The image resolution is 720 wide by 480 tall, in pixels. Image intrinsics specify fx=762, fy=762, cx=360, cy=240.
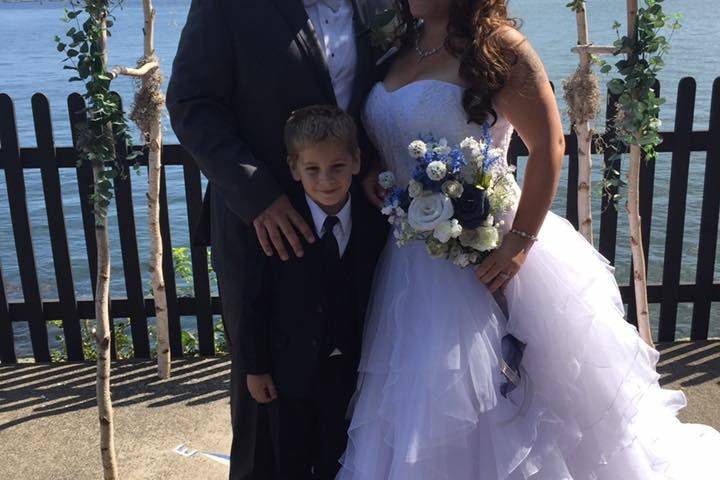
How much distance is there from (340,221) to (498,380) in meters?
0.69

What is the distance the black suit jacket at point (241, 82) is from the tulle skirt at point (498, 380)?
1.77 feet

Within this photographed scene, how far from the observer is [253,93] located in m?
2.39

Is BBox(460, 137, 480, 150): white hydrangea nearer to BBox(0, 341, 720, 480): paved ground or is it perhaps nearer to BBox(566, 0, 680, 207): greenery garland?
BBox(566, 0, 680, 207): greenery garland

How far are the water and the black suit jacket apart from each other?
78 centimetres

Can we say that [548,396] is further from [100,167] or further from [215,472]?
[100,167]

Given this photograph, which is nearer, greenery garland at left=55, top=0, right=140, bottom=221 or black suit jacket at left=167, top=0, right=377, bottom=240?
black suit jacket at left=167, top=0, right=377, bottom=240

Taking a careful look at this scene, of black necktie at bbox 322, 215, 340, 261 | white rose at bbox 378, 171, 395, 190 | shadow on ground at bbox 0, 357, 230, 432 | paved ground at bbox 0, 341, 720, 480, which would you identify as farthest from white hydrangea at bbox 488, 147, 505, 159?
shadow on ground at bbox 0, 357, 230, 432

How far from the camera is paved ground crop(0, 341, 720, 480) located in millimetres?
3434

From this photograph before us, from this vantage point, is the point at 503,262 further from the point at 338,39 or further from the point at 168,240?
the point at 168,240

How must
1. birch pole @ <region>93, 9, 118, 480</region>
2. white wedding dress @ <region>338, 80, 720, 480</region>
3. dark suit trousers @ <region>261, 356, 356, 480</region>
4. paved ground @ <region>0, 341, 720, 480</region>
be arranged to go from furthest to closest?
paved ground @ <region>0, 341, 720, 480</region>
birch pole @ <region>93, 9, 118, 480</region>
dark suit trousers @ <region>261, 356, 356, 480</region>
white wedding dress @ <region>338, 80, 720, 480</region>

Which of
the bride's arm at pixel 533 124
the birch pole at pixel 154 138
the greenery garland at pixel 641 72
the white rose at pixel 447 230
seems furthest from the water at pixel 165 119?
the white rose at pixel 447 230

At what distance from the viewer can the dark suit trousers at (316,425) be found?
2.55m

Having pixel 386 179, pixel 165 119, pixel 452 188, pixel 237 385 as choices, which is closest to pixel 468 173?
pixel 452 188

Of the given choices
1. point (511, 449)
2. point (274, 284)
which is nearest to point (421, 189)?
point (274, 284)
